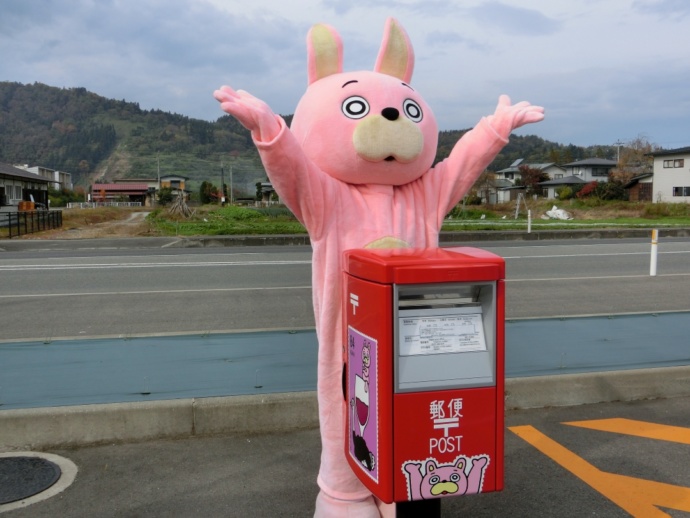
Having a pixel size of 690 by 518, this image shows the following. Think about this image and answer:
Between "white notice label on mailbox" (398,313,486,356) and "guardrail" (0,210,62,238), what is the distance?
89.0 feet

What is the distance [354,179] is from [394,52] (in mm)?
752

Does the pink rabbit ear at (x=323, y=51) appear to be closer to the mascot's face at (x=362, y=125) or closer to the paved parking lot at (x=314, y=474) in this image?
the mascot's face at (x=362, y=125)

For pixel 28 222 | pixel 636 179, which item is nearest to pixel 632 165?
pixel 636 179

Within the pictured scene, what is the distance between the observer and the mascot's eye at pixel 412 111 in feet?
9.89

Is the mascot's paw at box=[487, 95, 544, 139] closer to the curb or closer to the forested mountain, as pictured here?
the curb

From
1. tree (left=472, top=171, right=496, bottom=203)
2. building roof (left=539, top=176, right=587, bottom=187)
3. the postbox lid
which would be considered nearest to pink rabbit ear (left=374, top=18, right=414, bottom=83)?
the postbox lid

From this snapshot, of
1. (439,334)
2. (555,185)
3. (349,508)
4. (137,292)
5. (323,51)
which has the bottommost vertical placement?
(137,292)

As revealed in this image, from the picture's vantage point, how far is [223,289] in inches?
439

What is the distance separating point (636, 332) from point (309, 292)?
18.9 feet

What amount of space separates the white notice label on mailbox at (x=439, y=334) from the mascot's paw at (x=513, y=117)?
42.9 inches

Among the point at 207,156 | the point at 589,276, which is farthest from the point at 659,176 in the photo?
the point at 207,156

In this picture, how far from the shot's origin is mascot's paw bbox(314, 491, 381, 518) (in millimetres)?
2910

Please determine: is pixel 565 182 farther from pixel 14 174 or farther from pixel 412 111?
pixel 412 111

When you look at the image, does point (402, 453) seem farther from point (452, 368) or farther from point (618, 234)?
point (618, 234)
